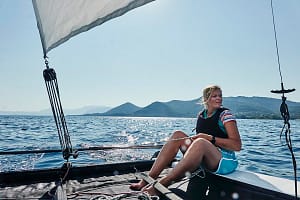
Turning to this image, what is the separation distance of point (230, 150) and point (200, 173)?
439 mm

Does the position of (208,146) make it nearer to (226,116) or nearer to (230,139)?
(230,139)

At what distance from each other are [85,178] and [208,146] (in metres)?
1.54

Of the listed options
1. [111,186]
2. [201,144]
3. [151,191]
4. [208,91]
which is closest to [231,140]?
[201,144]

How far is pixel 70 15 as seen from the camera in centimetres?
210

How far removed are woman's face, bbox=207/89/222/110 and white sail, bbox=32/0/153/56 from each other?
5.84 feet

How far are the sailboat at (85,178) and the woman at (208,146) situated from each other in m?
0.13

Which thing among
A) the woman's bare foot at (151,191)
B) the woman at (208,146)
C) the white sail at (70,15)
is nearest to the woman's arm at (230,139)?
the woman at (208,146)

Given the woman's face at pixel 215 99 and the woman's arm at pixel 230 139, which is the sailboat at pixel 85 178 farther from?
the woman's face at pixel 215 99

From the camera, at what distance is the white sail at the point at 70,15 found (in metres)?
1.67

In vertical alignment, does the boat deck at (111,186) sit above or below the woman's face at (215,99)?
below

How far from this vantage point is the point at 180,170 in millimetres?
2771

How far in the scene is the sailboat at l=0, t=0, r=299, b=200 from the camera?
80.6 inches

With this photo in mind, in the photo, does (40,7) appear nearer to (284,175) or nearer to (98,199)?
(98,199)

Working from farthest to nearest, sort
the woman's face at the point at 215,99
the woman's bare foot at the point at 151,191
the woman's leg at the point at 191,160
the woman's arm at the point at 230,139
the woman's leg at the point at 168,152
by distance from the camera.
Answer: the woman's face at the point at 215,99 → the woman's leg at the point at 168,152 → the woman's arm at the point at 230,139 → the woman's leg at the point at 191,160 → the woman's bare foot at the point at 151,191
